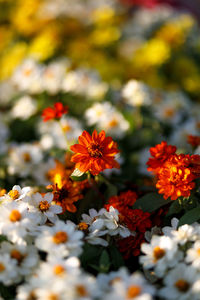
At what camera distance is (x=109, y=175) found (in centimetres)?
153

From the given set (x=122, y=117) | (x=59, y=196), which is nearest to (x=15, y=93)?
(x=122, y=117)

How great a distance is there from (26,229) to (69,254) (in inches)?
6.8

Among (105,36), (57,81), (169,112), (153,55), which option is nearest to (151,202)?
(169,112)

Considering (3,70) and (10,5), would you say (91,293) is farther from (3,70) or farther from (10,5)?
(10,5)

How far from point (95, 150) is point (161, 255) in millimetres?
382

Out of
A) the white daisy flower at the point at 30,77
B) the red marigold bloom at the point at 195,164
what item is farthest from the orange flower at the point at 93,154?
the white daisy flower at the point at 30,77

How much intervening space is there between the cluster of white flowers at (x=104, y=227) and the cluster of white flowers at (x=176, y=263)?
13 cm

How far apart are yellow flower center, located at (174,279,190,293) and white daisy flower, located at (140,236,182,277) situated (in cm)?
5

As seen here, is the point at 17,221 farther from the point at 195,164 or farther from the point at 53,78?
the point at 53,78

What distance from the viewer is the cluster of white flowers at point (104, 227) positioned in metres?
1.05

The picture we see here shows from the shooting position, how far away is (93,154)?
1.12 metres

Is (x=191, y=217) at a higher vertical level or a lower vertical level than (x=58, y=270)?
higher

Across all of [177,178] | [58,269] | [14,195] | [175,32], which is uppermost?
[175,32]

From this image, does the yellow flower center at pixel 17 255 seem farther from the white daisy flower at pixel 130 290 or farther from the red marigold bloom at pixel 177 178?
the red marigold bloom at pixel 177 178
